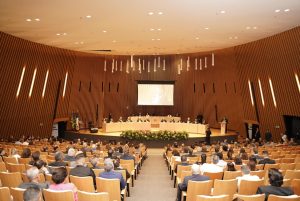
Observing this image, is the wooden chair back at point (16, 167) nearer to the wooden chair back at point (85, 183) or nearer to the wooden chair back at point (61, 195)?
the wooden chair back at point (85, 183)

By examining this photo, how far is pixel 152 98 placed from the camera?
87.8 feet

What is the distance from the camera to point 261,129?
63.7 ft

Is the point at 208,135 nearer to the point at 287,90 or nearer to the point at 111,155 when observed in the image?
the point at 287,90

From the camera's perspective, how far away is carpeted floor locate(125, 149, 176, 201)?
766 centimetres

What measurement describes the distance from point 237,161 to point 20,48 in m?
13.3

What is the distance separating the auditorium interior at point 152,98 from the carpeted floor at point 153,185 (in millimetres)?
30

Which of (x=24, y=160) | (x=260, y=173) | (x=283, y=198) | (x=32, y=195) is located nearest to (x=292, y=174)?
(x=260, y=173)

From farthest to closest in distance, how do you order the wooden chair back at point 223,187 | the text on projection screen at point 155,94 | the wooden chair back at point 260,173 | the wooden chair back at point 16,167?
1. the text on projection screen at point 155,94
2. the wooden chair back at point 16,167
3. the wooden chair back at point 260,173
4. the wooden chair back at point 223,187

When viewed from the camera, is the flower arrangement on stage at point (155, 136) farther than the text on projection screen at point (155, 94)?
No

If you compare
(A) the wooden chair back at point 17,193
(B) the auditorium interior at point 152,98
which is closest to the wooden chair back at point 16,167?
(B) the auditorium interior at point 152,98

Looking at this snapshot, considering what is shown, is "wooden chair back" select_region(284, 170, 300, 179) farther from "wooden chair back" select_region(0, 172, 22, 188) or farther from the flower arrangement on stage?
the flower arrangement on stage

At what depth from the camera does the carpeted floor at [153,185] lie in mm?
7656

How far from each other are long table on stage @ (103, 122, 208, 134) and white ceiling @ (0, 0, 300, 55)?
5.03 metres

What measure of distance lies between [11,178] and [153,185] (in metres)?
4.08
